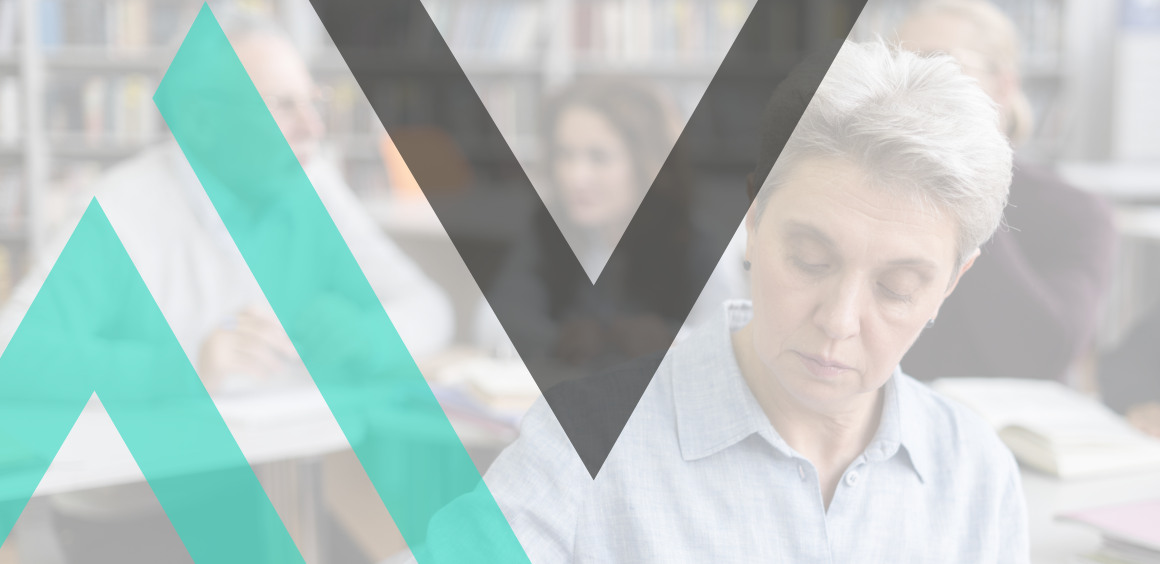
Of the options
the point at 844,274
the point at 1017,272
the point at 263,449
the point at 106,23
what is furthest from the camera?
the point at 106,23

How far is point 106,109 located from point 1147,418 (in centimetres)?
428

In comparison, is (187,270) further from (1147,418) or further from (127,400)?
(1147,418)

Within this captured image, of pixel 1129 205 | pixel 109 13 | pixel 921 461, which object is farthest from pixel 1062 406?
pixel 109 13

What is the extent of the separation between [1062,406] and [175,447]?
1407mm

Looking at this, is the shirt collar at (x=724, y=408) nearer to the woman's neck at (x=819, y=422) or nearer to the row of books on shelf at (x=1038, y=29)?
the woman's neck at (x=819, y=422)

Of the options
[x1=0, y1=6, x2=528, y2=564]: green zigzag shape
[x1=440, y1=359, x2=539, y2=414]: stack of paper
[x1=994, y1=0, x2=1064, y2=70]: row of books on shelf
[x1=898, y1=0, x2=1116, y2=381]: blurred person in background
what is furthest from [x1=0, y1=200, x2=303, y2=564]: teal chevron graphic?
[x1=994, y1=0, x2=1064, y2=70]: row of books on shelf

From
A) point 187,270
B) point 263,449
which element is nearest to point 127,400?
point 263,449

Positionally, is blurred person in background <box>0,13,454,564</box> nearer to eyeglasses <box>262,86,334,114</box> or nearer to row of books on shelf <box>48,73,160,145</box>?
eyeglasses <box>262,86,334,114</box>

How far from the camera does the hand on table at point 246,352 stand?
1517mm

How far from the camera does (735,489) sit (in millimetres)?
819

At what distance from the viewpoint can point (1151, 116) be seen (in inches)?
167

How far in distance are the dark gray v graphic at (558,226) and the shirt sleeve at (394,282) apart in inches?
8.2

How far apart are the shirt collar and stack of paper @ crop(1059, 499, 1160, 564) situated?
1.07ft

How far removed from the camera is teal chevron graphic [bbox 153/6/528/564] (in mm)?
1503
